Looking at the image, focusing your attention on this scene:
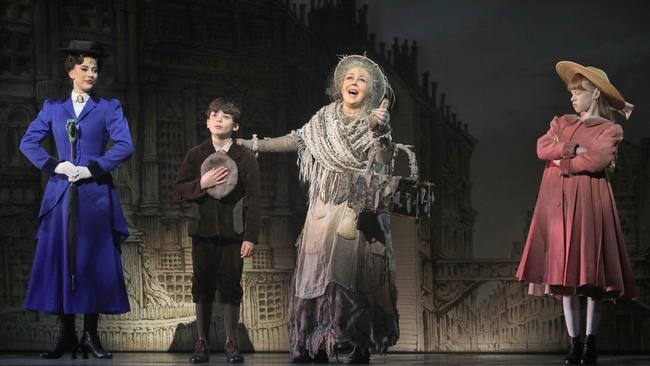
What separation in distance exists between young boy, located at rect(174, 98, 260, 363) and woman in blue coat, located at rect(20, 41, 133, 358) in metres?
0.43

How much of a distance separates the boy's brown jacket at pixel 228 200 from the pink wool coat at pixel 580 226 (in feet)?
5.01

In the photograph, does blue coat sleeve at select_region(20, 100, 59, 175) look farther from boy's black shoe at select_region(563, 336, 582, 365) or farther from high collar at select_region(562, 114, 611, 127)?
boy's black shoe at select_region(563, 336, 582, 365)

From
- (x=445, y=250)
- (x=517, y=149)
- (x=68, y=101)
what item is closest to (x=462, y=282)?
(x=445, y=250)

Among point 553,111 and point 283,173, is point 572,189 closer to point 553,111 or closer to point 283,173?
point 553,111

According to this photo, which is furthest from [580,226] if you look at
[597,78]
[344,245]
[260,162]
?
[260,162]

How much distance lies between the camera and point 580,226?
5.28 metres

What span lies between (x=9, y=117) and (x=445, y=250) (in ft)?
11.2

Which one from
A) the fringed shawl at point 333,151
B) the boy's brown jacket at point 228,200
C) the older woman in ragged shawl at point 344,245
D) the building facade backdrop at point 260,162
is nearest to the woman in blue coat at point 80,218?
the boy's brown jacket at point 228,200

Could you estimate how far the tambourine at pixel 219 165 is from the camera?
18.1 feet

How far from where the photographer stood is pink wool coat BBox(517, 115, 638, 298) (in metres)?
5.22

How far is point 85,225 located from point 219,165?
2.68 ft

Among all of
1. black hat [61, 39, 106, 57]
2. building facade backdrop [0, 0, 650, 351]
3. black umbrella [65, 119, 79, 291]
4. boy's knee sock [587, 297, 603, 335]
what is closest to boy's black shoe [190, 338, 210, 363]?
black umbrella [65, 119, 79, 291]

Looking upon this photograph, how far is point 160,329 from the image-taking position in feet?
24.2

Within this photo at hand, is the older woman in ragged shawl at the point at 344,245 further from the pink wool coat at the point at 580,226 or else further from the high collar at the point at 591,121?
the high collar at the point at 591,121
